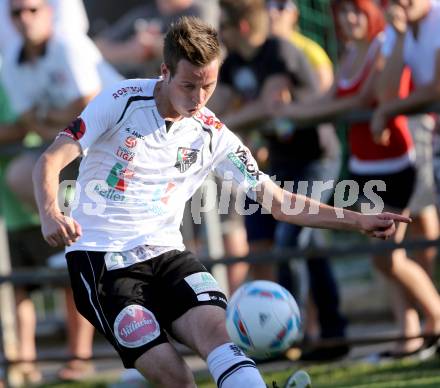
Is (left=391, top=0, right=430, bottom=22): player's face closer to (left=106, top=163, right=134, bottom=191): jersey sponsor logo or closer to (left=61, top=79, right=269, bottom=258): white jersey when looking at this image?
(left=61, top=79, right=269, bottom=258): white jersey

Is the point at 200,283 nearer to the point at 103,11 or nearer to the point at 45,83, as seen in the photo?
the point at 45,83

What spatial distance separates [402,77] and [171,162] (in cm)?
219

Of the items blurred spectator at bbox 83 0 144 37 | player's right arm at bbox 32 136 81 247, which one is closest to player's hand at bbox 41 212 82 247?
player's right arm at bbox 32 136 81 247

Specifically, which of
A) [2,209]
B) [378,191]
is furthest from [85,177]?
[2,209]

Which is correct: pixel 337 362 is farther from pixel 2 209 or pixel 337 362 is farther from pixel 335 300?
pixel 2 209

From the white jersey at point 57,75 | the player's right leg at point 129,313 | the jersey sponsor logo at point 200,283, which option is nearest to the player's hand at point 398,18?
the white jersey at point 57,75

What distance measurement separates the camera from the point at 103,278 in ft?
17.0

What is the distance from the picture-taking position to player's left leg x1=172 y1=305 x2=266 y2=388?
16.0 ft

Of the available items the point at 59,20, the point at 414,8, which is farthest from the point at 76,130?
the point at 59,20

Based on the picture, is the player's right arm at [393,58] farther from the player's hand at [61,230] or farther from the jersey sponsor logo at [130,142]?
the player's hand at [61,230]

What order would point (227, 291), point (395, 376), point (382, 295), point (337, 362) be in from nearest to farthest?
1. point (395, 376)
2. point (337, 362)
3. point (227, 291)
4. point (382, 295)

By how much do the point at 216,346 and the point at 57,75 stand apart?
10.4ft

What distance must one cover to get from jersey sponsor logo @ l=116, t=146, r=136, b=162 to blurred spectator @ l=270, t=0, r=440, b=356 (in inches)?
83.6

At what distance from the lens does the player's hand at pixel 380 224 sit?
5000mm
